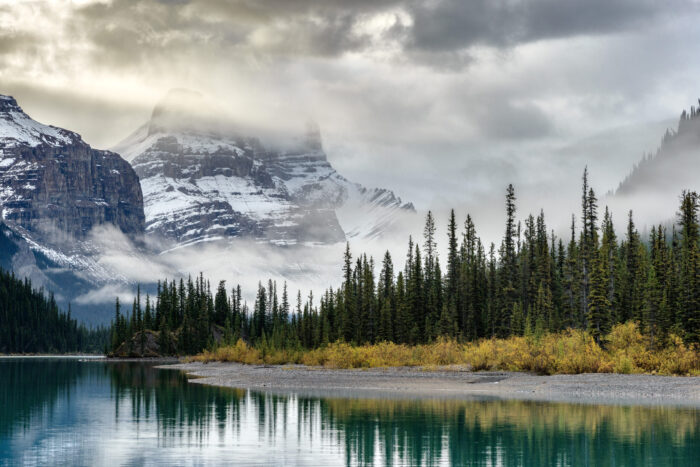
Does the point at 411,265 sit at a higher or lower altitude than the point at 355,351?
higher

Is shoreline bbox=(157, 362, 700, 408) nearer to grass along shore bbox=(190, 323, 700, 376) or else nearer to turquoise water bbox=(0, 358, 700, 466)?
grass along shore bbox=(190, 323, 700, 376)

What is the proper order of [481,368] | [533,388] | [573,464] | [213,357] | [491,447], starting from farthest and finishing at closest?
[213,357] → [481,368] → [533,388] → [491,447] → [573,464]

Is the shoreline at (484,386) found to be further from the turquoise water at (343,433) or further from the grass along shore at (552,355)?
the turquoise water at (343,433)

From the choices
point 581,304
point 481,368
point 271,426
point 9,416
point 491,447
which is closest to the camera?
point 491,447

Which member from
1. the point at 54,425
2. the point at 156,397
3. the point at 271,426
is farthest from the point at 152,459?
the point at 156,397

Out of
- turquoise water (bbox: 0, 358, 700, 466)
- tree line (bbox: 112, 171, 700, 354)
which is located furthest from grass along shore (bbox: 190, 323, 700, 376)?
turquoise water (bbox: 0, 358, 700, 466)

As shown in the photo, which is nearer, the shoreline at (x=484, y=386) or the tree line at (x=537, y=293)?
the shoreline at (x=484, y=386)

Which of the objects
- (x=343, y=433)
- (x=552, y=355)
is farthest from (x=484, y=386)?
(x=343, y=433)

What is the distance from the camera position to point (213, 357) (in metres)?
157

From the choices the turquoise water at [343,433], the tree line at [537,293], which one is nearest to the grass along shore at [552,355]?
the tree line at [537,293]

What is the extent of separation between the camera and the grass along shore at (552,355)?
7506cm

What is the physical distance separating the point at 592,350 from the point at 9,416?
166ft

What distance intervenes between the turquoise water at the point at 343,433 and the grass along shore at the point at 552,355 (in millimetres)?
19983

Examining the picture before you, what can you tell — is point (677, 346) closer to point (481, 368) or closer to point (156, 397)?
point (481, 368)
